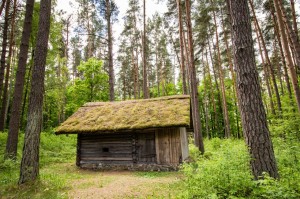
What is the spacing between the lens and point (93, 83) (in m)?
19.7

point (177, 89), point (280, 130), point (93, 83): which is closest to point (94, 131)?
point (93, 83)

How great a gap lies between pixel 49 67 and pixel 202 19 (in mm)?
14538

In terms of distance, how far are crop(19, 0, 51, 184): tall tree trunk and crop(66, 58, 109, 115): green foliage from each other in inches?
470

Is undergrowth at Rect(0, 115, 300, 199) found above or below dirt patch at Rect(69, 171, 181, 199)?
above

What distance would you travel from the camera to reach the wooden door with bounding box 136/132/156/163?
452 inches

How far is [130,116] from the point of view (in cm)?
1227

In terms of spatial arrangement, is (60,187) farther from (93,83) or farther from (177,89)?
(177,89)

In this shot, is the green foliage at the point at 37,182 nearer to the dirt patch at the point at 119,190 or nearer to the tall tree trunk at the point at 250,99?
the dirt patch at the point at 119,190

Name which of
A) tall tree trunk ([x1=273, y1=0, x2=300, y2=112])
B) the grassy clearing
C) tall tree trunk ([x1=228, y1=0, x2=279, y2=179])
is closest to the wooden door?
the grassy clearing

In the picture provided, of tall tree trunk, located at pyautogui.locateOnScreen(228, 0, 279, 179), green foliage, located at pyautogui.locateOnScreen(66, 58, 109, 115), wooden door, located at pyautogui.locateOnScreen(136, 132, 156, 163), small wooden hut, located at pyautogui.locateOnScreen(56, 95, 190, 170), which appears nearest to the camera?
tall tree trunk, located at pyautogui.locateOnScreen(228, 0, 279, 179)

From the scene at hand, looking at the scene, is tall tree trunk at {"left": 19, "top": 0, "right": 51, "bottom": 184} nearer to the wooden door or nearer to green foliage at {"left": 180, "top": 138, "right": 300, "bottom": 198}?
green foliage at {"left": 180, "top": 138, "right": 300, "bottom": 198}

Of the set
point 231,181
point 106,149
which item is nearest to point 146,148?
point 106,149

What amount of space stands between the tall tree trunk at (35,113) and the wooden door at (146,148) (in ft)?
19.3

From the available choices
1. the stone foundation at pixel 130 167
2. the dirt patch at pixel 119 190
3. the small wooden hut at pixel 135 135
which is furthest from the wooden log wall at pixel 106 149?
the dirt patch at pixel 119 190
